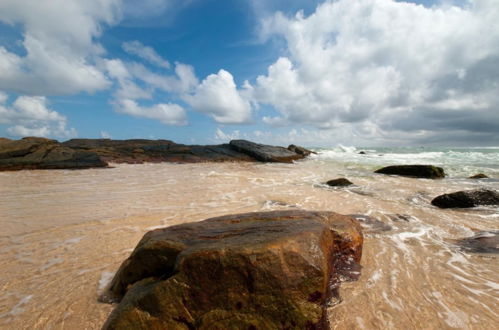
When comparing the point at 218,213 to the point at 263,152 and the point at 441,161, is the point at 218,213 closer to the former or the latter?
the point at 263,152

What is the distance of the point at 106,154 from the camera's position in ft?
76.1

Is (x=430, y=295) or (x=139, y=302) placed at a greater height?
(x=139, y=302)

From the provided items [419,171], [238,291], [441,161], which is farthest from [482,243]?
[441,161]

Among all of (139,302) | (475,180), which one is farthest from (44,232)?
(475,180)

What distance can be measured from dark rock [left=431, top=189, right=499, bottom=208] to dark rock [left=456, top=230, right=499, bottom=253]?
2.38 metres

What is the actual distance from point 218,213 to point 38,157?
16744 millimetres

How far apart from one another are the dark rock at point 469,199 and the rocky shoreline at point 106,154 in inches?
689

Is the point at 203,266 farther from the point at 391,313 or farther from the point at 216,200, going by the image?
Answer: the point at 216,200

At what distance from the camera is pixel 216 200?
294 inches

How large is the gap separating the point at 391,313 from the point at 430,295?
675 millimetres

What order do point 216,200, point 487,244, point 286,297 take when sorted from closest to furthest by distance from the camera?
point 286,297 → point 487,244 → point 216,200

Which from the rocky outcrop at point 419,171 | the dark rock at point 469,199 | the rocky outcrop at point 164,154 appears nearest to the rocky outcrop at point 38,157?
the rocky outcrop at point 164,154

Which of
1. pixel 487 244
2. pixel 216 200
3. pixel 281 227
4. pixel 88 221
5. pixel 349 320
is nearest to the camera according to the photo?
pixel 349 320

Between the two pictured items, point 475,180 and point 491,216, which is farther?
point 475,180
